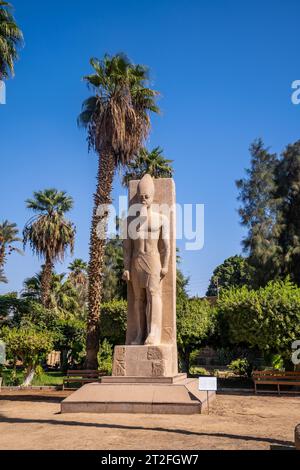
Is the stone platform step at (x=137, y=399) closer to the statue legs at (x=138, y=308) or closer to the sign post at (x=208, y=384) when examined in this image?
the sign post at (x=208, y=384)

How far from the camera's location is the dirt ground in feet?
18.8

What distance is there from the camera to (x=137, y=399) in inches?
348

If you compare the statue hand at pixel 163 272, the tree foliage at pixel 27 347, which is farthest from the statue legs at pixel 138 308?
the tree foliage at pixel 27 347

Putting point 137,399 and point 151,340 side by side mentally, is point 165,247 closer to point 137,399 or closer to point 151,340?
point 151,340

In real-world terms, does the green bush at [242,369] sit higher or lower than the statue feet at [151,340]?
lower

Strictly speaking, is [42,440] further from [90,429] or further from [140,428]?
[140,428]

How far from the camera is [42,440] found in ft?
19.8

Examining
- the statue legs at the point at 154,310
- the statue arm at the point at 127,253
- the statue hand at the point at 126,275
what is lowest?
the statue legs at the point at 154,310

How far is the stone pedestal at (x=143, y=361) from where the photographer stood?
1012 cm

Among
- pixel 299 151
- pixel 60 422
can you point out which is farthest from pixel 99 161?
pixel 299 151

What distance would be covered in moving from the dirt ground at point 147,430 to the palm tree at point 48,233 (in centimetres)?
1790

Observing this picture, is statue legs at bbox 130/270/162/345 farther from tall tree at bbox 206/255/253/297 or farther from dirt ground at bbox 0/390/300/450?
tall tree at bbox 206/255/253/297

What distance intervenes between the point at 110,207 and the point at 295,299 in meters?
7.76

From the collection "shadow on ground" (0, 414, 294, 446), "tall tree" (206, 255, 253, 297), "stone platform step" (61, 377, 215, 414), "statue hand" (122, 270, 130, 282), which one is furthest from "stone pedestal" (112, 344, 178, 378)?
"tall tree" (206, 255, 253, 297)
